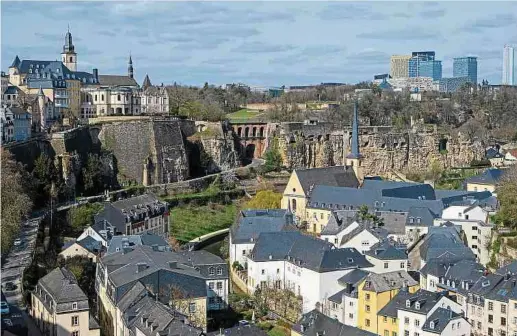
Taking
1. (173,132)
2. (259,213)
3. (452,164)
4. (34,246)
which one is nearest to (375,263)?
(259,213)

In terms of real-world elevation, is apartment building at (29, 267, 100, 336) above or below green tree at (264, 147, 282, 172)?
below

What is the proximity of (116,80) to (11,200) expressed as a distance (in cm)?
3127

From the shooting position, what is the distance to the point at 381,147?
2147 inches

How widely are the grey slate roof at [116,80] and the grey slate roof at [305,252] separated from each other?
31724 mm

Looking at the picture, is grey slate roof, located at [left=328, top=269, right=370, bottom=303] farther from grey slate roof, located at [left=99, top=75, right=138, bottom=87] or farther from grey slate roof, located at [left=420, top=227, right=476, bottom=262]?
grey slate roof, located at [left=99, top=75, right=138, bottom=87]

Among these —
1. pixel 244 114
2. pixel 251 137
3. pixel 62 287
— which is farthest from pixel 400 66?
pixel 62 287

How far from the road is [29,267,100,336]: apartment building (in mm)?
513

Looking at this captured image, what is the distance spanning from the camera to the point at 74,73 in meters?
53.0

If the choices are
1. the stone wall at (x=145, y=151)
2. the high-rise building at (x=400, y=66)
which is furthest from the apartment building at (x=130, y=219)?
the high-rise building at (x=400, y=66)

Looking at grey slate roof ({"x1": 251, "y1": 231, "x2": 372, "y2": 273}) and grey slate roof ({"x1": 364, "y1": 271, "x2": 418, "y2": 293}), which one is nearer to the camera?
grey slate roof ({"x1": 364, "y1": 271, "x2": 418, "y2": 293})

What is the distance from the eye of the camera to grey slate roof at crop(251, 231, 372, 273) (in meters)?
25.6

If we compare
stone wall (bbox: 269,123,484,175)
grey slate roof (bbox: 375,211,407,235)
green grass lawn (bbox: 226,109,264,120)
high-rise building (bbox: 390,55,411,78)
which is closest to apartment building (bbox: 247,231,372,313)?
grey slate roof (bbox: 375,211,407,235)

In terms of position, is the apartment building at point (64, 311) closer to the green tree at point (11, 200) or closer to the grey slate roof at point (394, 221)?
the green tree at point (11, 200)

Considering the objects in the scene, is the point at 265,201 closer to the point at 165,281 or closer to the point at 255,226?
the point at 255,226
